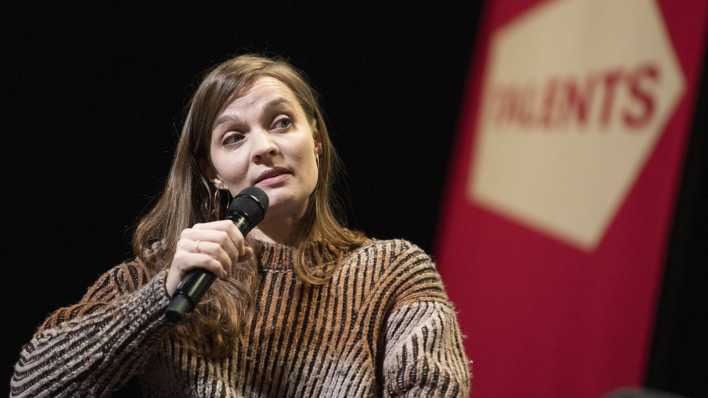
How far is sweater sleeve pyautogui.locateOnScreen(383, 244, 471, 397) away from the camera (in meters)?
1.34

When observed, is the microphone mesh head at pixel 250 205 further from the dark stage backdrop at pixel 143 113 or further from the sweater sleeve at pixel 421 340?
the dark stage backdrop at pixel 143 113

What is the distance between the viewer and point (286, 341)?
151 cm

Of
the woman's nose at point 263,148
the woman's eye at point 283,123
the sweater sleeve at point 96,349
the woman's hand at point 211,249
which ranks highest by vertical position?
the woman's eye at point 283,123

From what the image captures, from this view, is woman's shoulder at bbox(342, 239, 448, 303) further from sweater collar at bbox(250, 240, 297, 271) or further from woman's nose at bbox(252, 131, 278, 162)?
woman's nose at bbox(252, 131, 278, 162)

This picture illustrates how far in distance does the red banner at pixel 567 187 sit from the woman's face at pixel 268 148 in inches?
49.6

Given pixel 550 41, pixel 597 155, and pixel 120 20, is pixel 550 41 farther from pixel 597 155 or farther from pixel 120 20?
pixel 120 20

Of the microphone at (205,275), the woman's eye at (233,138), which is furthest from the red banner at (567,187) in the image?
the microphone at (205,275)

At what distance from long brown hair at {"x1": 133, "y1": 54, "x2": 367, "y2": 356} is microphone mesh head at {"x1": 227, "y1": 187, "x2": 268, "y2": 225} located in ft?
0.73

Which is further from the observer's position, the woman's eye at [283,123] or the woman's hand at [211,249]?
the woman's eye at [283,123]

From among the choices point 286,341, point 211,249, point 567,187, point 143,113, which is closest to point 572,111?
point 567,187

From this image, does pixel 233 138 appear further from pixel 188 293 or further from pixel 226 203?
pixel 188 293

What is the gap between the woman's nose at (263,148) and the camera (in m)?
1.56

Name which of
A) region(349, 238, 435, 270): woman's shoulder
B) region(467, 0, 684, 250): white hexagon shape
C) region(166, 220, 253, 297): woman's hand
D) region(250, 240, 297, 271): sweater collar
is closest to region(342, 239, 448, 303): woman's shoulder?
region(349, 238, 435, 270): woman's shoulder

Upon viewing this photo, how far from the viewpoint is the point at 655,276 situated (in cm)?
241
